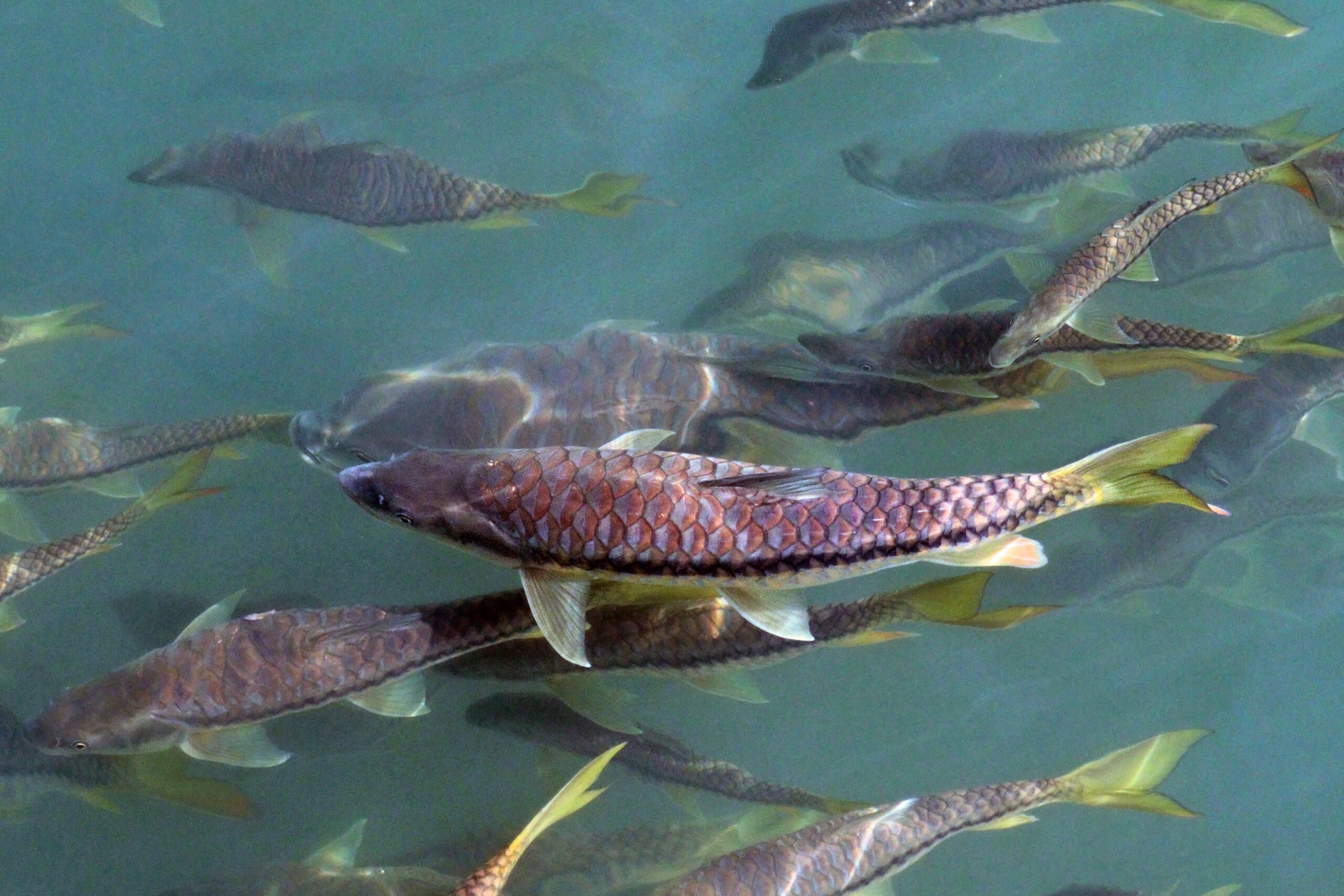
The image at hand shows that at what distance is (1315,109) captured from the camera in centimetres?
652

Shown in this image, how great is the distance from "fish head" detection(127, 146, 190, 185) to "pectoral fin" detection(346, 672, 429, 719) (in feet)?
12.5

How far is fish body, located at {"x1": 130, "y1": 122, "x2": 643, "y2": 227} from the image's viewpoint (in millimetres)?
5480

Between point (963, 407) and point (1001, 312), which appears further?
point (963, 407)

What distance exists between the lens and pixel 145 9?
285 inches

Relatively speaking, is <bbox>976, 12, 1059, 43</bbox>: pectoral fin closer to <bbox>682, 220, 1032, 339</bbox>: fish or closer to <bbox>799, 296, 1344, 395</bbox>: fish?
<bbox>682, 220, 1032, 339</bbox>: fish

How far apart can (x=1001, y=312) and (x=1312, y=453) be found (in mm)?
2810

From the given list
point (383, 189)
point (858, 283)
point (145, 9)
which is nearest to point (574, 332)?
point (383, 189)

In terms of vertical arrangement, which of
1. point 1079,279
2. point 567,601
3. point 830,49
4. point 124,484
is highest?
point 830,49

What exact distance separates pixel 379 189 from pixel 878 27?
3.00 metres

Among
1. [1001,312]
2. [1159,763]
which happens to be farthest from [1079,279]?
[1159,763]

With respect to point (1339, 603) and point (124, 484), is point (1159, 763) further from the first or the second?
point (124, 484)

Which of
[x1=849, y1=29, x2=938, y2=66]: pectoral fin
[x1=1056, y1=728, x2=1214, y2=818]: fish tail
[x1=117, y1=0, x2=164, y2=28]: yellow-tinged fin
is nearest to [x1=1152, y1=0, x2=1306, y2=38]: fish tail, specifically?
[x1=849, y1=29, x2=938, y2=66]: pectoral fin

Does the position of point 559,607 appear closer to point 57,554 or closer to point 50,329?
point 57,554

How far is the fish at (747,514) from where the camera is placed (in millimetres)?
3305
